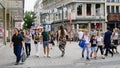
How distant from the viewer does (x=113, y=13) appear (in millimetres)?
69250

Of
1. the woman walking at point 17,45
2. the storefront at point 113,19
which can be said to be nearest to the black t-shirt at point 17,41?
the woman walking at point 17,45

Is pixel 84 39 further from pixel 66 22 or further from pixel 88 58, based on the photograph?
pixel 66 22

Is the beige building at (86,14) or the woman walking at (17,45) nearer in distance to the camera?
the woman walking at (17,45)

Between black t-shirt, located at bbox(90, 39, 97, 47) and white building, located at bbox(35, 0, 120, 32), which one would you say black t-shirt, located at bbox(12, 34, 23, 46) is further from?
white building, located at bbox(35, 0, 120, 32)

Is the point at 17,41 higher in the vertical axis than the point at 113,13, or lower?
lower

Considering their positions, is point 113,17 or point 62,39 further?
point 113,17

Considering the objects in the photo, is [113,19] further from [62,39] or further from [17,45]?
[17,45]

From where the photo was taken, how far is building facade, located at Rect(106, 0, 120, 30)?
68.8 metres

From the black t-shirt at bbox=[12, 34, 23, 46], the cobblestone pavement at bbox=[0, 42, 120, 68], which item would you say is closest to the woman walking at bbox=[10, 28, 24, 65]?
the black t-shirt at bbox=[12, 34, 23, 46]

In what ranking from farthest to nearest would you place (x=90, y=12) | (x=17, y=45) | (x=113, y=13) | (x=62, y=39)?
(x=90, y=12) < (x=113, y=13) < (x=62, y=39) < (x=17, y=45)

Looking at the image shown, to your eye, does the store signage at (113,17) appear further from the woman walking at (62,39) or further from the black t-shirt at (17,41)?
the black t-shirt at (17,41)

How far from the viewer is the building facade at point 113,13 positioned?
226ft

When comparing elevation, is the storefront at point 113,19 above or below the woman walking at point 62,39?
above

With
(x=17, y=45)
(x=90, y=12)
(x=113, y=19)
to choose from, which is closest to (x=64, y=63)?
(x=17, y=45)
